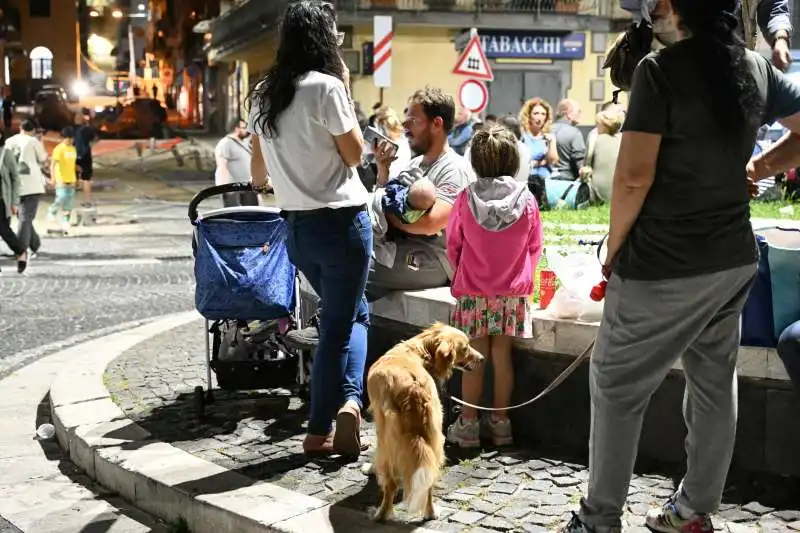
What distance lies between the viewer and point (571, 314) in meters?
5.00

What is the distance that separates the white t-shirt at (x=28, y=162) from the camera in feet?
48.4

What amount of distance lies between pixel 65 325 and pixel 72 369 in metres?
2.67

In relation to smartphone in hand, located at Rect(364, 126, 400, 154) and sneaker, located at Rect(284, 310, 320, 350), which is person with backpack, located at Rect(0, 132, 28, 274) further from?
smartphone in hand, located at Rect(364, 126, 400, 154)

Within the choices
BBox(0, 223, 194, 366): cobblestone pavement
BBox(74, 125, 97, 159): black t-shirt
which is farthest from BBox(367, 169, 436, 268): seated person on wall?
BBox(74, 125, 97, 159): black t-shirt

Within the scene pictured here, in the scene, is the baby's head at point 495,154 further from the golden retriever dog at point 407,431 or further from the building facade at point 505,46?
the building facade at point 505,46

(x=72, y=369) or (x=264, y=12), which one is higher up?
(x=264, y=12)

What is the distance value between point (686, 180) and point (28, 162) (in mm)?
13041

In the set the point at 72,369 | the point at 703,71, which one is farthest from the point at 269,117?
the point at 72,369

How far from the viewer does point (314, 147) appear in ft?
15.9

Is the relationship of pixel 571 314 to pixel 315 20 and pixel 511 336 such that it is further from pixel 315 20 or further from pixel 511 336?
pixel 315 20

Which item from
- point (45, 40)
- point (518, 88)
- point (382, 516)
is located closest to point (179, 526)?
point (382, 516)

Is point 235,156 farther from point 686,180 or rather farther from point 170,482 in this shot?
point 686,180

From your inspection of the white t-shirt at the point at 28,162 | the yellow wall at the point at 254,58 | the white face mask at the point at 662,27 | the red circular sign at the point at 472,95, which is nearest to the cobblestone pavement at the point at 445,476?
the white face mask at the point at 662,27

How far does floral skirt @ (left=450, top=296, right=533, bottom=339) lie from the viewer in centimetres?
508
